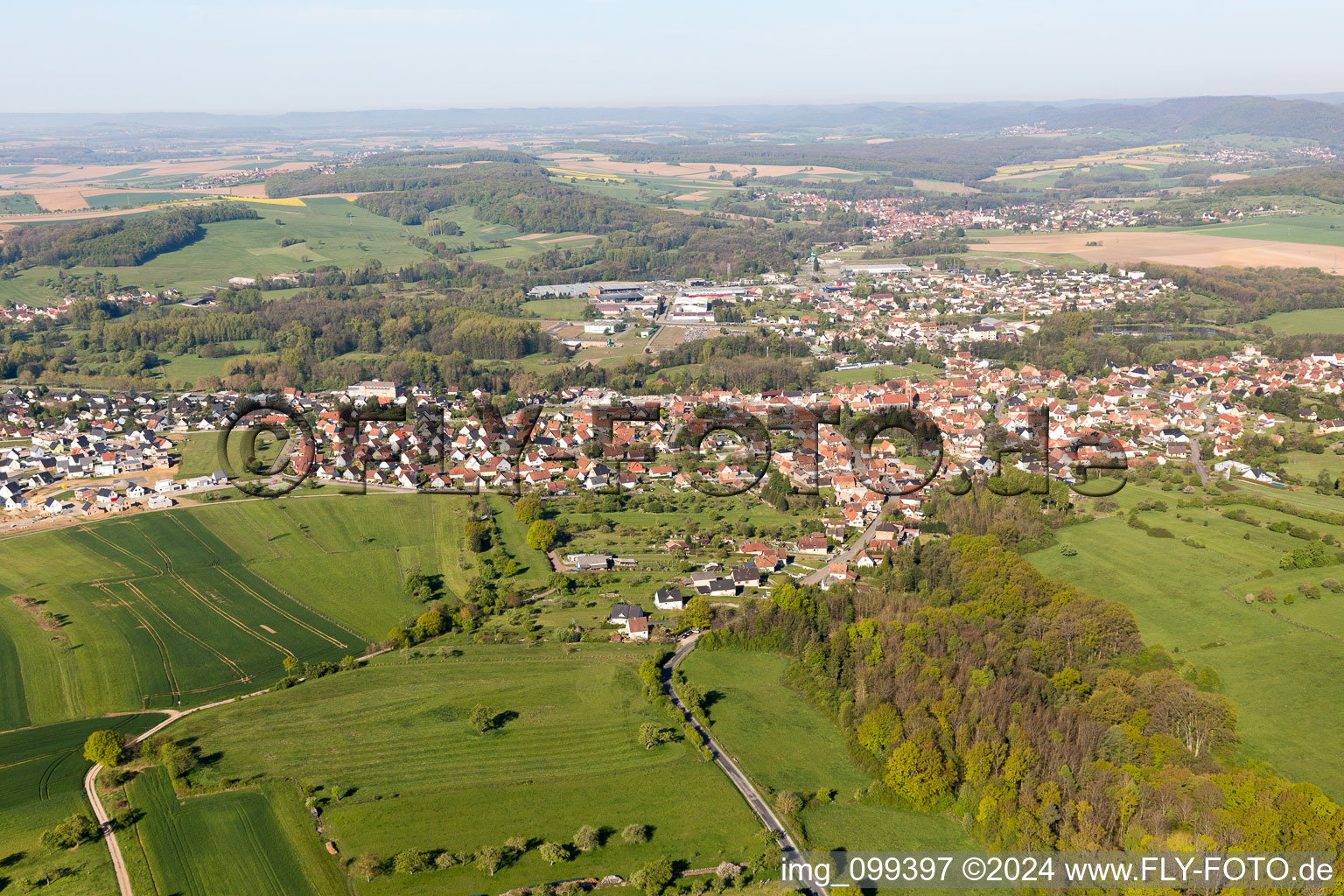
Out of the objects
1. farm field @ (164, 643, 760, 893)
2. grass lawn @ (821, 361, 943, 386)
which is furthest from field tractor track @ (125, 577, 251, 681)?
grass lawn @ (821, 361, 943, 386)

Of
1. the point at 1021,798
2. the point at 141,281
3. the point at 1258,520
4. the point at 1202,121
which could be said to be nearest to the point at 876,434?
the point at 1258,520

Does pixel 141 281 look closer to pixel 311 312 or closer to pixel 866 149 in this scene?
pixel 311 312

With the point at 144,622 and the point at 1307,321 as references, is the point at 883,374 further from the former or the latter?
the point at 144,622

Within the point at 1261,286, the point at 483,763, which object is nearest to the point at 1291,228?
the point at 1261,286

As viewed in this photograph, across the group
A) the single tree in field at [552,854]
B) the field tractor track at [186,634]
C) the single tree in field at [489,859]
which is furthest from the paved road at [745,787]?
the field tractor track at [186,634]

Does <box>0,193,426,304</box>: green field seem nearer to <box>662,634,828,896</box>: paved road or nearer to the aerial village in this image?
the aerial village
